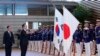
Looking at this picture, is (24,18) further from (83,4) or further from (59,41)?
(59,41)

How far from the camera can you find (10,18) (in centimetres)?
3109

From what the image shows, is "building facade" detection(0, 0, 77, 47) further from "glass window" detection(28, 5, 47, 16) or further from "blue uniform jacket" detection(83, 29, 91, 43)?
"blue uniform jacket" detection(83, 29, 91, 43)

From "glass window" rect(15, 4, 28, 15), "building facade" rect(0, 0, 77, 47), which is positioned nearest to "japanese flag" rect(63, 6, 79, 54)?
"building facade" rect(0, 0, 77, 47)

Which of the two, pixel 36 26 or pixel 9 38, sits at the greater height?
pixel 9 38

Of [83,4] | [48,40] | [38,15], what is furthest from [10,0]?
[48,40]

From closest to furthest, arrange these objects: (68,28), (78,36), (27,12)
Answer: (68,28)
(78,36)
(27,12)

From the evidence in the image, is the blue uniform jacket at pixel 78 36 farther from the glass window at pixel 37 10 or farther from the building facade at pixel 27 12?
the glass window at pixel 37 10

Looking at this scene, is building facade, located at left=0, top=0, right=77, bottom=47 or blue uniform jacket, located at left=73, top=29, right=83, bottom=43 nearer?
blue uniform jacket, located at left=73, top=29, right=83, bottom=43

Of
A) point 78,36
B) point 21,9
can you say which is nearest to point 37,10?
point 21,9

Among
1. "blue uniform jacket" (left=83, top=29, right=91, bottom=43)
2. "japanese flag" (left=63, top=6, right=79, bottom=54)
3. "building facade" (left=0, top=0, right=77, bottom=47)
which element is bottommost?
"building facade" (left=0, top=0, right=77, bottom=47)

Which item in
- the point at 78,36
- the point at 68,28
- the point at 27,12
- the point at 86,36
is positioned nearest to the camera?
the point at 68,28

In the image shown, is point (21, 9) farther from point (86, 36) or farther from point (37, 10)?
point (86, 36)

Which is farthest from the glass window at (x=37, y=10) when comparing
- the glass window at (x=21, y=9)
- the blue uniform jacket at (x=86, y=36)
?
the blue uniform jacket at (x=86, y=36)

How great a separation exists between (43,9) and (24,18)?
2.10 meters
